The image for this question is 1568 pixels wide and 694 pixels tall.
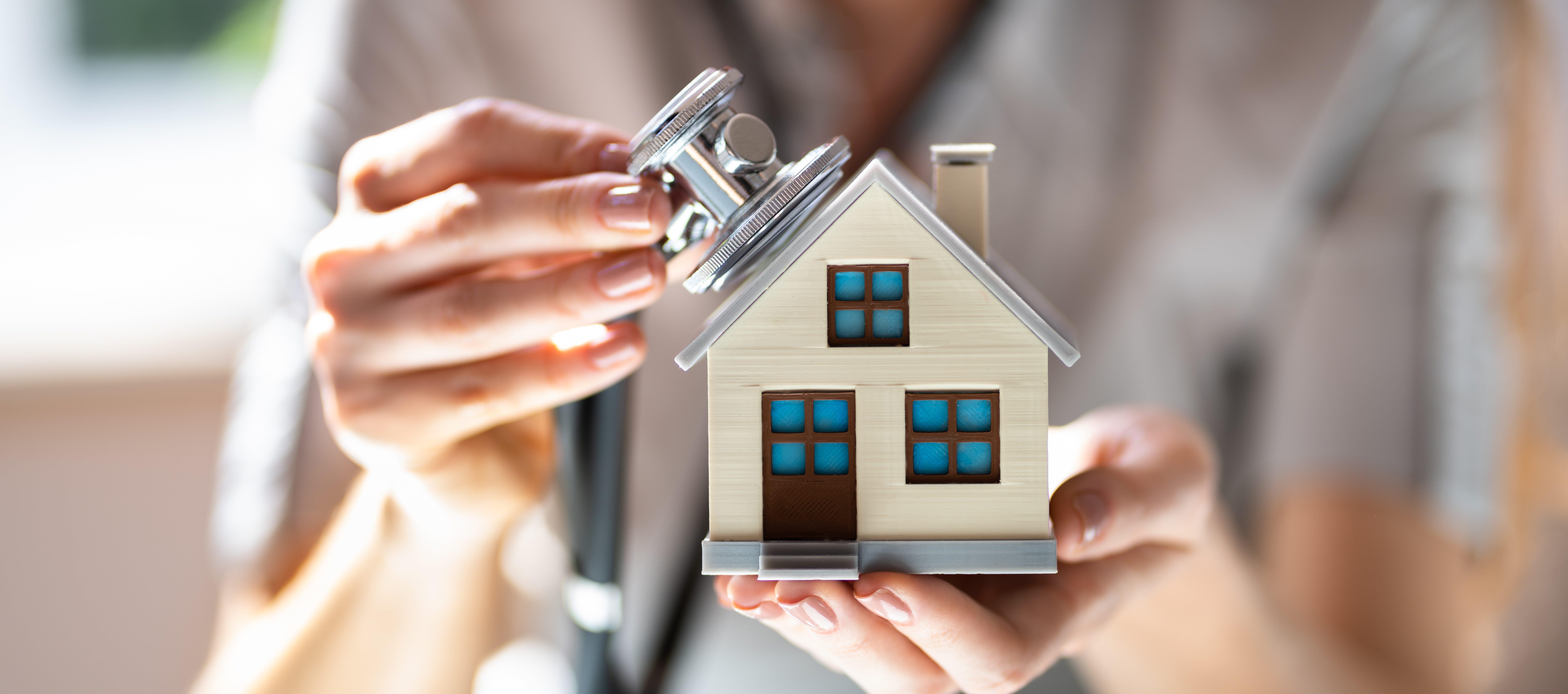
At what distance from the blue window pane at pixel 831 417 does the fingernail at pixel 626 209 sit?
13cm

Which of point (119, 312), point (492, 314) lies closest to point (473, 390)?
point (492, 314)

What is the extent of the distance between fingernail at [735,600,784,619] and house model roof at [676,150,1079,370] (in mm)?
119

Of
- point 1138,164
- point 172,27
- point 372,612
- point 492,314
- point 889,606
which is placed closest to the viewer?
point 889,606

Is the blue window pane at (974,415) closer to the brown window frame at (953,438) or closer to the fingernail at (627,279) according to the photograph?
the brown window frame at (953,438)

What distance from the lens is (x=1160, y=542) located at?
0.63 meters

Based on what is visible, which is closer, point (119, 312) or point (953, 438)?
point (953, 438)

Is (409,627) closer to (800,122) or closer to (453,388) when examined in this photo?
(453,388)

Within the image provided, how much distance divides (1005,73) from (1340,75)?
1.36ft

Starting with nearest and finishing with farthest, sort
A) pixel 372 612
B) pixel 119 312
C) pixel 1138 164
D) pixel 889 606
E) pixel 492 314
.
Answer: pixel 889 606 < pixel 492 314 < pixel 372 612 < pixel 1138 164 < pixel 119 312

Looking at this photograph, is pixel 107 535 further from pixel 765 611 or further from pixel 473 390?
pixel 765 611

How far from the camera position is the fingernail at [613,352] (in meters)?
0.54

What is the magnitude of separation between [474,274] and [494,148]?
83mm

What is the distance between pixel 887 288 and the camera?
19.4 inches

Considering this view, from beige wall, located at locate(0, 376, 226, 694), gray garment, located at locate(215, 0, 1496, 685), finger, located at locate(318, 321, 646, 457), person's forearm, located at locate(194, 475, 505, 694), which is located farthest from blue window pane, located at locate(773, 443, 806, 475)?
beige wall, located at locate(0, 376, 226, 694)
